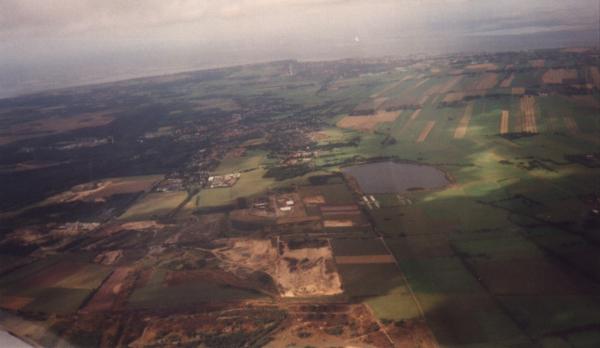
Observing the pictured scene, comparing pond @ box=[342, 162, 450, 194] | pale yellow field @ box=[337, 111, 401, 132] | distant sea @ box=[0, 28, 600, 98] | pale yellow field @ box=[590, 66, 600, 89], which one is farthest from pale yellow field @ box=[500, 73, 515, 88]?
pond @ box=[342, 162, 450, 194]

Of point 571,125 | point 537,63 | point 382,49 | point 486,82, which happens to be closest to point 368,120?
point 571,125

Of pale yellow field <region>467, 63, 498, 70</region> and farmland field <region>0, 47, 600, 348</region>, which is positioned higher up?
pale yellow field <region>467, 63, 498, 70</region>

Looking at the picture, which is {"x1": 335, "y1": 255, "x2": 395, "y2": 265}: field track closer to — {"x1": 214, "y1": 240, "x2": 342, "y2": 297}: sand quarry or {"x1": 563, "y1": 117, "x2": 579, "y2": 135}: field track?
{"x1": 214, "y1": 240, "x2": 342, "y2": 297}: sand quarry

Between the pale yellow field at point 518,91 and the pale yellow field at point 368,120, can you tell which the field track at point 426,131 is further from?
the pale yellow field at point 518,91

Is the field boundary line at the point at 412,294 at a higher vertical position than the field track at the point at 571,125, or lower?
lower

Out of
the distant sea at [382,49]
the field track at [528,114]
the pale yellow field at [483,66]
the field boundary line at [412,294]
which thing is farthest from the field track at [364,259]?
the distant sea at [382,49]
